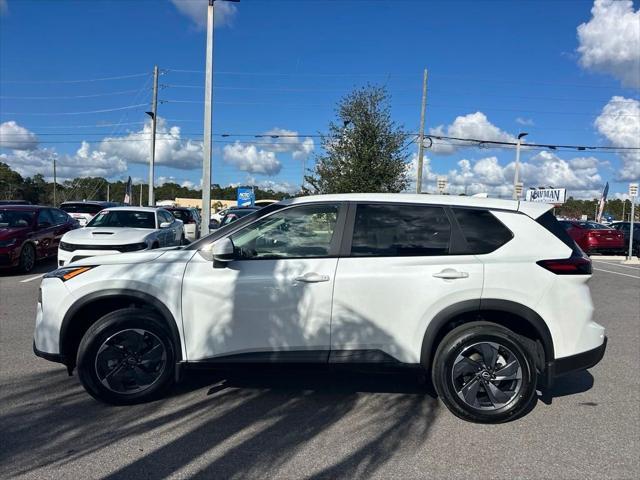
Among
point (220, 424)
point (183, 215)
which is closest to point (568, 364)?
point (220, 424)

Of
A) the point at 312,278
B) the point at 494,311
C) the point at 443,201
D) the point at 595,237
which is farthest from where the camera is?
the point at 595,237

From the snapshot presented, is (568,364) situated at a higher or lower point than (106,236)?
lower

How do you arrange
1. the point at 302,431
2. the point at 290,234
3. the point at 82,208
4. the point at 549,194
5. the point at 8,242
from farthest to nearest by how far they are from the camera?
the point at 549,194 < the point at 82,208 < the point at 8,242 < the point at 290,234 < the point at 302,431

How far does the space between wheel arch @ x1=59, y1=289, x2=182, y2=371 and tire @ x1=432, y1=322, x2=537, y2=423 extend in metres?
2.16

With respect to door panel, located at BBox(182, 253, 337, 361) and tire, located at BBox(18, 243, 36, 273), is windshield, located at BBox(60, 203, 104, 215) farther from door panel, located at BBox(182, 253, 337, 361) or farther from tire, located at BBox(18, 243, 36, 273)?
door panel, located at BBox(182, 253, 337, 361)

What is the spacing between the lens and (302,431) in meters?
3.79

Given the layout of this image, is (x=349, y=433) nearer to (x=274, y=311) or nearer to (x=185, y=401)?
(x=274, y=311)

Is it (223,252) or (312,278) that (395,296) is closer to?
(312,278)

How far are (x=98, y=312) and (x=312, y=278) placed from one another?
1887mm

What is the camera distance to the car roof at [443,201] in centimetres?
427

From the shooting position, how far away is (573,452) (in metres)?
3.56

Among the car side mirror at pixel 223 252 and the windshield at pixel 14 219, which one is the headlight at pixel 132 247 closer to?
the windshield at pixel 14 219

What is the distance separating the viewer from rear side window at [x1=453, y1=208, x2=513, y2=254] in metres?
4.12

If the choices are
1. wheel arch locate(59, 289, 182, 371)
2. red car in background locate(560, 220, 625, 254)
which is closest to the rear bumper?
wheel arch locate(59, 289, 182, 371)
